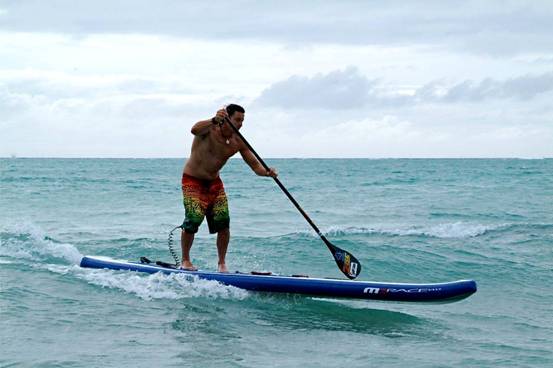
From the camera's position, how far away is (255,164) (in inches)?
306

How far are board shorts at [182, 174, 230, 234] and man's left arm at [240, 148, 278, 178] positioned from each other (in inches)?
18.7

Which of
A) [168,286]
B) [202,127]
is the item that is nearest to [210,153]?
[202,127]

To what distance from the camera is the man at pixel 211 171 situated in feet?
24.9

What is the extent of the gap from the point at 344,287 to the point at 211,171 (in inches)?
76.8

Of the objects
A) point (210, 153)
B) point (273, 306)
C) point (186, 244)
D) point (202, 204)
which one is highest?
point (210, 153)

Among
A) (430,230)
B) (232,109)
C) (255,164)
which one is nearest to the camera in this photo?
(232,109)

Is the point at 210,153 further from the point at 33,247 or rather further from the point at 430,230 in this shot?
the point at 430,230

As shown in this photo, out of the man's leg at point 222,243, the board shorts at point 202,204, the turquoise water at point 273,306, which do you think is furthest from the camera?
the man's leg at point 222,243

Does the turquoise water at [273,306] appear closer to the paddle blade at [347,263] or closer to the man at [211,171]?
the paddle blade at [347,263]

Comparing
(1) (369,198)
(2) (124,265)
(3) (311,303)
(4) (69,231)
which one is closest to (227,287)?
(3) (311,303)

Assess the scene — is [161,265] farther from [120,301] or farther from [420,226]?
[420,226]

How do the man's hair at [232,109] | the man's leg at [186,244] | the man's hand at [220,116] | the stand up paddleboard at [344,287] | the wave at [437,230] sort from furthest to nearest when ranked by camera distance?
1. the wave at [437,230]
2. the man's leg at [186,244]
3. the man's hair at [232,109]
4. the man's hand at [220,116]
5. the stand up paddleboard at [344,287]

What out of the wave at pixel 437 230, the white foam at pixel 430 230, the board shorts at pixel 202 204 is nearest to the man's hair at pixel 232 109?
the board shorts at pixel 202 204

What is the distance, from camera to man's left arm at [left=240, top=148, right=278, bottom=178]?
7.71m
